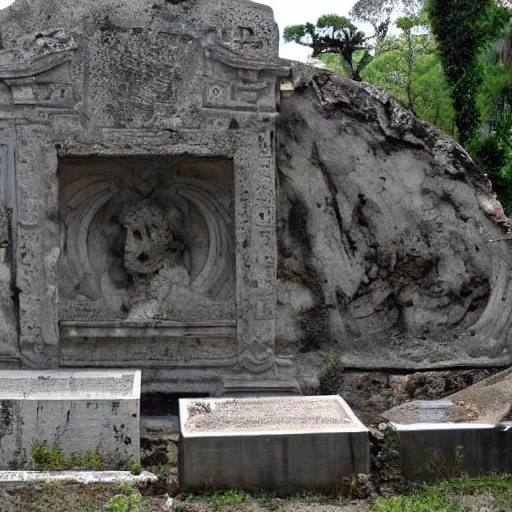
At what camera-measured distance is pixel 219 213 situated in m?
6.63

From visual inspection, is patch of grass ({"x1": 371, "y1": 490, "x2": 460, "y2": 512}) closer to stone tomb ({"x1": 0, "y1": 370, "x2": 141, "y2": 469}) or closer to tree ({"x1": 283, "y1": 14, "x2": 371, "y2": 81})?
stone tomb ({"x1": 0, "y1": 370, "x2": 141, "y2": 469})

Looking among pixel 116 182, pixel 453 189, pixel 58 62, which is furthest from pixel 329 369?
pixel 58 62

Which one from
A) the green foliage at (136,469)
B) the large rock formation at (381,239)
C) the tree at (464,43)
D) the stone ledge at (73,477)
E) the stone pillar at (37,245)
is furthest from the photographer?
the tree at (464,43)

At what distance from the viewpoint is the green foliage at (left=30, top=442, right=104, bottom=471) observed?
15.8 ft

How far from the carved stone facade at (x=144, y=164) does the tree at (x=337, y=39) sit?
59.7ft

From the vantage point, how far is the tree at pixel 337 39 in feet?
82.9

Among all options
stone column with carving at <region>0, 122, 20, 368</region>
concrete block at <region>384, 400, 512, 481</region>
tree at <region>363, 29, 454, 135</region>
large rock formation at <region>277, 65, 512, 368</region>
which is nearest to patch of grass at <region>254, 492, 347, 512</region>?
concrete block at <region>384, 400, 512, 481</region>

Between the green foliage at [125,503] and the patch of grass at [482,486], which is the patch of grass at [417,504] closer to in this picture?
the patch of grass at [482,486]

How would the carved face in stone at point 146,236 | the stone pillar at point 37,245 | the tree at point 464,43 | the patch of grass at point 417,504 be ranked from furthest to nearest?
the tree at point 464,43
the carved face in stone at point 146,236
the stone pillar at point 37,245
the patch of grass at point 417,504

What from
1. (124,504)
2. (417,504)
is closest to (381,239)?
(417,504)

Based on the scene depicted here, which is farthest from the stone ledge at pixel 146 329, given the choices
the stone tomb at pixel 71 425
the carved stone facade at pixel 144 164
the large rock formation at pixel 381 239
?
the stone tomb at pixel 71 425

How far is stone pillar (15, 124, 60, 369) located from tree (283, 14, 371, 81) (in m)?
18.7

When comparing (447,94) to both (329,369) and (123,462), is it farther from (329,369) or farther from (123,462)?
(123,462)

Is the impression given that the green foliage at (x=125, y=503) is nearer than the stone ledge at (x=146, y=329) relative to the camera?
Yes
